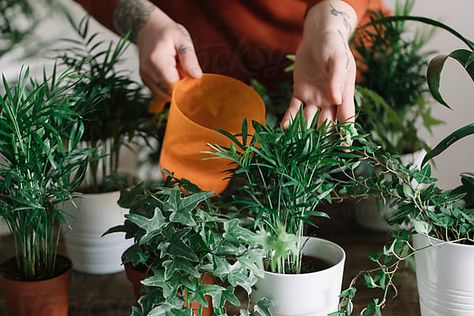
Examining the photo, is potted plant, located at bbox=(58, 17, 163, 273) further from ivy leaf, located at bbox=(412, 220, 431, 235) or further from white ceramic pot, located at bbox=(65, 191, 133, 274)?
ivy leaf, located at bbox=(412, 220, 431, 235)

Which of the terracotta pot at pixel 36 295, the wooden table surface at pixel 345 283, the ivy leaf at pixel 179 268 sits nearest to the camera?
the ivy leaf at pixel 179 268

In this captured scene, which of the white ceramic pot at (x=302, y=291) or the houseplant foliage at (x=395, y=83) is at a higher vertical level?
the houseplant foliage at (x=395, y=83)

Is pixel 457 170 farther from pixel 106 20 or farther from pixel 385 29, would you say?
pixel 106 20

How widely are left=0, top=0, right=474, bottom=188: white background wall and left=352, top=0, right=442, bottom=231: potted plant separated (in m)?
0.02

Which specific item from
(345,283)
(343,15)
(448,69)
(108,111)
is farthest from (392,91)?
(108,111)

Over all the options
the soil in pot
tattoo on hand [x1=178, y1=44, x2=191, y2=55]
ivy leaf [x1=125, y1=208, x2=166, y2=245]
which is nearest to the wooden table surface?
the soil in pot

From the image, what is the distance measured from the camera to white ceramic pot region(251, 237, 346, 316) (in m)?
0.73

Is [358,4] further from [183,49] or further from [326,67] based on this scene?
[183,49]

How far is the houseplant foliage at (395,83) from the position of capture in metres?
1.06

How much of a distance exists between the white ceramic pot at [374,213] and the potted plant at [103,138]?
362 mm

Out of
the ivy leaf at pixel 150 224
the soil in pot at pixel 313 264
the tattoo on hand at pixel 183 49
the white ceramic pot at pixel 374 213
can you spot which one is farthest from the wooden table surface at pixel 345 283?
the tattoo on hand at pixel 183 49

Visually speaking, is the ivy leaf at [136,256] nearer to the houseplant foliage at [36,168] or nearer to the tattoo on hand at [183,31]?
the houseplant foliage at [36,168]

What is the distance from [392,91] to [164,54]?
0.40 metres

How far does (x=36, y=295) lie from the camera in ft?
2.61
